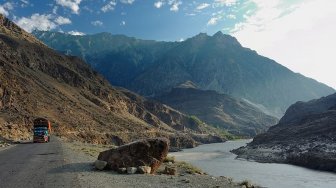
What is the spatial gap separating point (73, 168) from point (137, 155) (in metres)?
4.86

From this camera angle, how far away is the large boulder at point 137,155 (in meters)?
31.5

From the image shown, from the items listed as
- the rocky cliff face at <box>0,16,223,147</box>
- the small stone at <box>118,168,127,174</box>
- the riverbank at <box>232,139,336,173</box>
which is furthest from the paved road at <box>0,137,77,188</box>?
the riverbank at <box>232,139,336,173</box>

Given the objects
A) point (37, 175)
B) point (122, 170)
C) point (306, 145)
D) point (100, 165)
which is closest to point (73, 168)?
point (100, 165)

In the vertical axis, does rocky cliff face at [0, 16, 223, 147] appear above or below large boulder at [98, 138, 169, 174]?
above

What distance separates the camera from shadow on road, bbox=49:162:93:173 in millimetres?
29595

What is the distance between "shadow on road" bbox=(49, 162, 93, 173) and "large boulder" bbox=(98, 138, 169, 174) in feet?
4.53

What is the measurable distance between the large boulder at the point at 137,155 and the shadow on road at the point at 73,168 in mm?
1380

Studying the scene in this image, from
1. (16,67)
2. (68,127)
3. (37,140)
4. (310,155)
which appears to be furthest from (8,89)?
(310,155)

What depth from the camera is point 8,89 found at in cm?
12344

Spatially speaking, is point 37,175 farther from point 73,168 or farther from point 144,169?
point 144,169

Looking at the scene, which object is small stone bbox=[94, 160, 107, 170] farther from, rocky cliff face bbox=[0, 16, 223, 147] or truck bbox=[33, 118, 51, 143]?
rocky cliff face bbox=[0, 16, 223, 147]

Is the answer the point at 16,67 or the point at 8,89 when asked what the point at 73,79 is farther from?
the point at 8,89

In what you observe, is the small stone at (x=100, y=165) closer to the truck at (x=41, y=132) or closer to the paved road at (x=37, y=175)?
the paved road at (x=37, y=175)

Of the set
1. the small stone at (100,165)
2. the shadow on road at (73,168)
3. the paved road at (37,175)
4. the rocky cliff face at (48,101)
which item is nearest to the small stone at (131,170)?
the small stone at (100,165)
